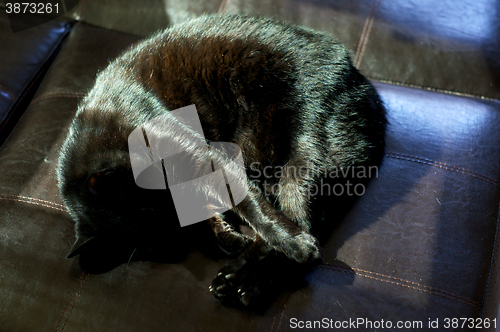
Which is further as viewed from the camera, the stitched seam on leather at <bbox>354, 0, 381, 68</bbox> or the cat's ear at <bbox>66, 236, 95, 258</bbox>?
the stitched seam on leather at <bbox>354, 0, 381, 68</bbox>

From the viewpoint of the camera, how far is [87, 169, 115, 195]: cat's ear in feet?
3.10

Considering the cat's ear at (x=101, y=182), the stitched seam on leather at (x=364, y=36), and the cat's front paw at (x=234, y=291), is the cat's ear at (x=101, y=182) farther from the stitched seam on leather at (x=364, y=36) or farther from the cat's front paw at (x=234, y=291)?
the stitched seam on leather at (x=364, y=36)

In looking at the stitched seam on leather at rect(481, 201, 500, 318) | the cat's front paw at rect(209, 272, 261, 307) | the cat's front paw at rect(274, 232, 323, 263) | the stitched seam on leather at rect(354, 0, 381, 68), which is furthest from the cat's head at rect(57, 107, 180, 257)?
the stitched seam on leather at rect(354, 0, 381, 68)

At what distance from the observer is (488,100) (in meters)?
1.36

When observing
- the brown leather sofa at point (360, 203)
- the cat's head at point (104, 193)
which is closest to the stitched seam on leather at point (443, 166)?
the brown leather sofa at point (360, 203)

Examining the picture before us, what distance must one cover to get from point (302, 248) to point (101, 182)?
2.02 feet

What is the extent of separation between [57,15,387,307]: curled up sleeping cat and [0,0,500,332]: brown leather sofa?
0.10 metres

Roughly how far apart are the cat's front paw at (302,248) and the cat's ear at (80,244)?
0.56 meters

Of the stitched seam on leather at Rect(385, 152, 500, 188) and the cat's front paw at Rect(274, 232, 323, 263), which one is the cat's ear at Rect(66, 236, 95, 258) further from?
the stitched seam on leather at Rect(385, 152, 500, 188)

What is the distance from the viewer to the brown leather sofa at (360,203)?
0.91 meters

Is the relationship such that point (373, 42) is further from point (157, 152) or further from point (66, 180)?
point (66, 180)

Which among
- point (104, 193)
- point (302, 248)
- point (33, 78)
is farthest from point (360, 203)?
point (33, 78)

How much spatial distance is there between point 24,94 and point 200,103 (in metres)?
0.87

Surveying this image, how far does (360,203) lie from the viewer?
42.4 inches
